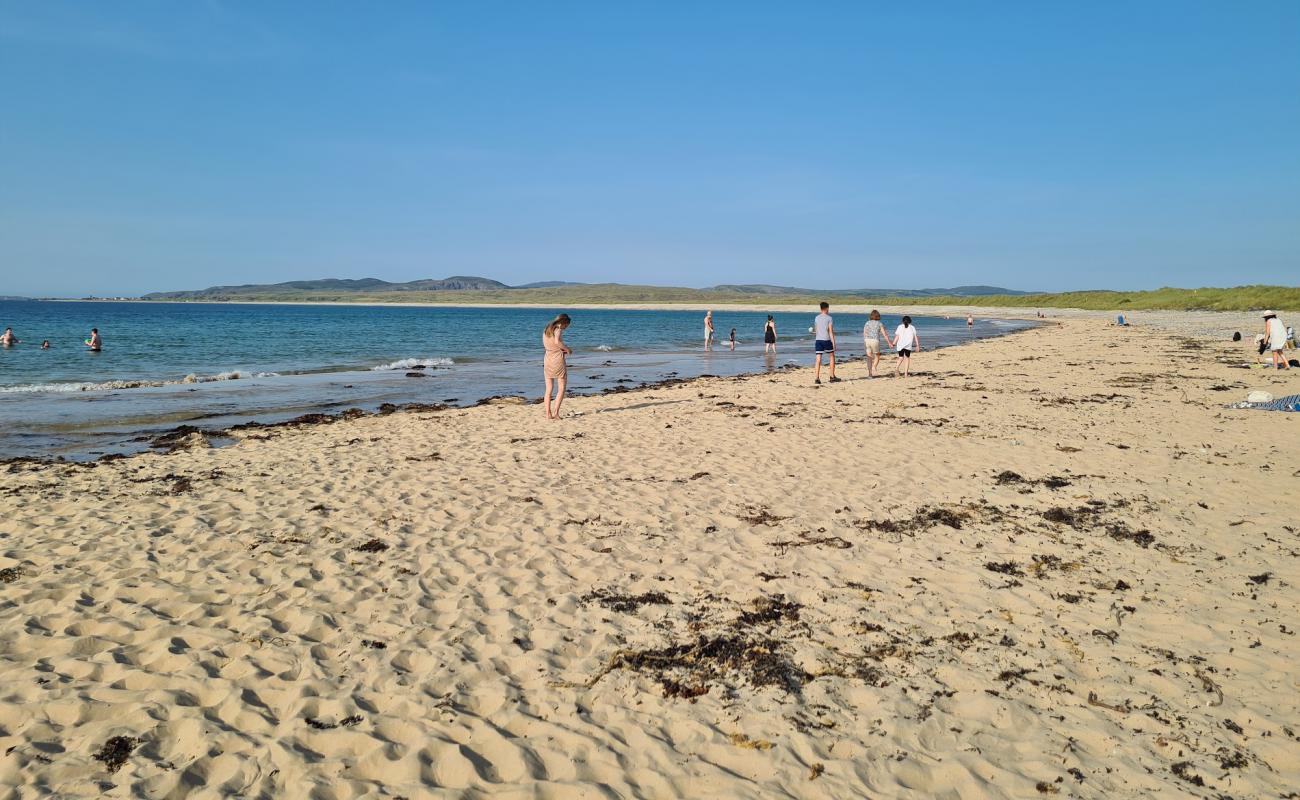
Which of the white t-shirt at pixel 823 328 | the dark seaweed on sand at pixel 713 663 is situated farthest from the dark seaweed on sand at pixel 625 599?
the white t-shirt at pixel 823 328

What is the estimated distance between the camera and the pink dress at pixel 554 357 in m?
13.4

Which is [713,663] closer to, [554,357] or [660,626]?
[660,626]

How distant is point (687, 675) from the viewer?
4.26 metres

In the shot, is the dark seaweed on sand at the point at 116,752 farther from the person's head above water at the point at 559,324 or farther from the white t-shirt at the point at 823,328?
the white t-shirt at the point at 823,328

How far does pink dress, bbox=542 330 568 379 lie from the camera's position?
43.9 ft

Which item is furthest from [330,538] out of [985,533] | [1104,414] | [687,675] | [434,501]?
[1104,414]

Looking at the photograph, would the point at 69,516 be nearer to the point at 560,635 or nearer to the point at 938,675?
the point at 560,635

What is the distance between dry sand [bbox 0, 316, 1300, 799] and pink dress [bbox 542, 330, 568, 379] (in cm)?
394

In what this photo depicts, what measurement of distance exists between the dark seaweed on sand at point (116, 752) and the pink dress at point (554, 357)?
1014cm

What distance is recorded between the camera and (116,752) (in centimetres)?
346

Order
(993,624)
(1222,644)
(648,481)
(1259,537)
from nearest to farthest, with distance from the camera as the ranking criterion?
(1222,644) < (993,624) < (1259,537) < (648,481)

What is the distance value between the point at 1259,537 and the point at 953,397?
923 cm

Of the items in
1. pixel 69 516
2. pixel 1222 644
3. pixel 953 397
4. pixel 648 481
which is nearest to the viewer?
pixel 1222 644

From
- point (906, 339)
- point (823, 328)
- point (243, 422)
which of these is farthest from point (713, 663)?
point (906, 339)
